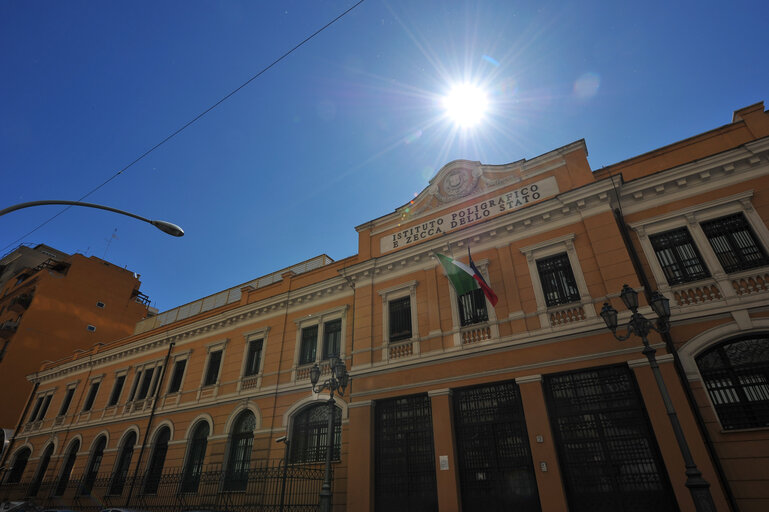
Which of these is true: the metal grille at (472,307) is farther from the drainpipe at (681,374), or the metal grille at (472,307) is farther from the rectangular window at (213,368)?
the rectangular window at (213,368)

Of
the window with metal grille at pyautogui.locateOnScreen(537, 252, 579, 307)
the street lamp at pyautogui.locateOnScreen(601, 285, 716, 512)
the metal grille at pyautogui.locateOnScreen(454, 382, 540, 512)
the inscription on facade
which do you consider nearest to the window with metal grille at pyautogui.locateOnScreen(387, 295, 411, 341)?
the inscription on facade

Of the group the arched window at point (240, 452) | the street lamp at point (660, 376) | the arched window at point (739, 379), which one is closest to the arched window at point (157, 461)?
the arched window at point (240, 452)

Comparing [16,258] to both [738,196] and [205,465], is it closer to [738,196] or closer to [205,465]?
[205,465]

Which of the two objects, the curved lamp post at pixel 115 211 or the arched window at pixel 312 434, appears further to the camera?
the arched window at pixel 312 434

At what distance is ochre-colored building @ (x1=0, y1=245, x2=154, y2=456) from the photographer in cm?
3003

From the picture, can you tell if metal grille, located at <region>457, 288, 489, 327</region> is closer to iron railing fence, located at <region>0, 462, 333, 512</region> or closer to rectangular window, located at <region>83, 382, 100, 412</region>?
iron railing fence, located at <region>0, 462, 333, 512</region>

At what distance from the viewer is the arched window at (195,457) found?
58.1ft

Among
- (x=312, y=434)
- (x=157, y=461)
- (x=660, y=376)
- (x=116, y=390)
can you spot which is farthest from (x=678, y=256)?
(x=116, y=390)

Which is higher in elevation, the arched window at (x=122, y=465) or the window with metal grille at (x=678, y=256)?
the window with metal grille at (x=678, y=256)

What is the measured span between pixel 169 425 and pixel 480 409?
16613 millimetres

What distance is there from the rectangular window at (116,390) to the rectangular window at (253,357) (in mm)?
11597

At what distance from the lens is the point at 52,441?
85.1ft

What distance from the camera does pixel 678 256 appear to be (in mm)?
11633

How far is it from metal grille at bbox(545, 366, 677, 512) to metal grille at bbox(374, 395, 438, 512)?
4.11 meters
